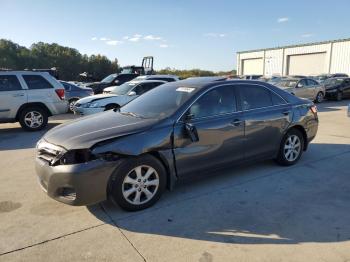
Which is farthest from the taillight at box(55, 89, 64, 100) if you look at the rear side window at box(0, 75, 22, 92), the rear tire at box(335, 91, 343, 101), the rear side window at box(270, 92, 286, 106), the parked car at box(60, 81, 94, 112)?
the rear tire at box(335, 91, 343, 101)

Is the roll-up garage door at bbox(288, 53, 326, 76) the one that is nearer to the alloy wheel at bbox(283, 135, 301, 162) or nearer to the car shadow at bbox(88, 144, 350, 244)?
the alloy wheel at bbox(283, 135, 301, 162)

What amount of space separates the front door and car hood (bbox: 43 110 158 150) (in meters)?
0.53

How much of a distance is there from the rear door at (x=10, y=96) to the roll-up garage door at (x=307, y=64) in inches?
1388

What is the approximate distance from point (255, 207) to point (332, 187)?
1.46 metres

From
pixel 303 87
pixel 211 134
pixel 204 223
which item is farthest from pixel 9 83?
pixel 303 87

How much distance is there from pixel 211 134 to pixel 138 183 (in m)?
1.26

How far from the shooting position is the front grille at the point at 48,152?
3783mm

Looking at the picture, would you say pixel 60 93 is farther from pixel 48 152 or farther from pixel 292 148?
pixel 292 148

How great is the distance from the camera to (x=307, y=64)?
39250 mm

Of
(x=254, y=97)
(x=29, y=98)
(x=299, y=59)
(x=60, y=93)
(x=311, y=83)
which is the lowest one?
(x=29, y=98)

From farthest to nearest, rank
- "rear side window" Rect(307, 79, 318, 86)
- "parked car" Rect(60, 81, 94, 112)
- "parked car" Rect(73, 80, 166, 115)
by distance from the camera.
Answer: "rear side window" Rect(307, 79, 318, 86)
"parked car" Rect(60, 81, 94, 112)
"parked car" Rect(73, 80, 166, 115)

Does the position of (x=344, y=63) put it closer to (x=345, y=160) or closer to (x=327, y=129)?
Answer: (x=327, y=129)

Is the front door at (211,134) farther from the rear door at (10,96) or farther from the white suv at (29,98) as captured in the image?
the rear door at (10,96)

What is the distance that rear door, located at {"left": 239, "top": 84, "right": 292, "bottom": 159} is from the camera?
5055mm
